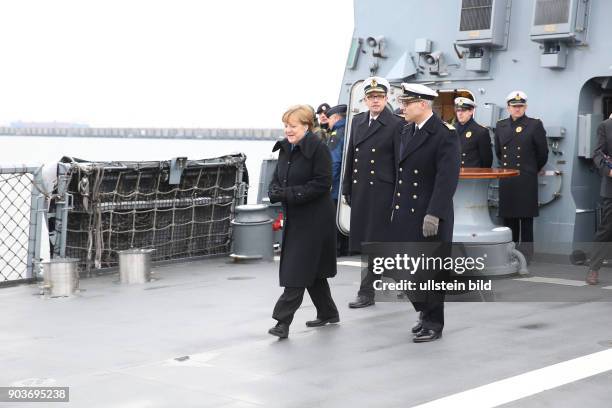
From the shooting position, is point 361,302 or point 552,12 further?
point 552,12

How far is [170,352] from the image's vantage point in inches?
232

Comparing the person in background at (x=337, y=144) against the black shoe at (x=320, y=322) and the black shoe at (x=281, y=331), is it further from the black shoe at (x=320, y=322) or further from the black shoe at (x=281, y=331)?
the black shoe at (x=281, y=331)

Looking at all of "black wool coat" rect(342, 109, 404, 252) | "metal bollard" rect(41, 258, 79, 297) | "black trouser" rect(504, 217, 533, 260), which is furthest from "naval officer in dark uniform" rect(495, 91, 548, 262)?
"metal bollard" rect(41, 258, 79, 297)

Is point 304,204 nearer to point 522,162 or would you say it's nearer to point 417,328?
point 417,328

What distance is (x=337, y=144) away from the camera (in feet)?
32.4

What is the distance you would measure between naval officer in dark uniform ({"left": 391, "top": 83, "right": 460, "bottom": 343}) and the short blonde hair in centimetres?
64

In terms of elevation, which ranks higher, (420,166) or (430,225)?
(420,166)

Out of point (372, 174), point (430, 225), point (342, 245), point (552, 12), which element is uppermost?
point (552, 12)

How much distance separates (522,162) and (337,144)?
1935 mm

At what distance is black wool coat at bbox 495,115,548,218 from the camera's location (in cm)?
950

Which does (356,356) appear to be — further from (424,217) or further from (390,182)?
(390,182)

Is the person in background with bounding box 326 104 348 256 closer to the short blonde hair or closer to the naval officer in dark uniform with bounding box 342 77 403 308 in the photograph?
the naval officer in dark uniform with bounding box 342 77 403 308

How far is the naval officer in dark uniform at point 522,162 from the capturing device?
31.1 feet

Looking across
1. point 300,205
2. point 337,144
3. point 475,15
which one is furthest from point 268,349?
point 475,15
